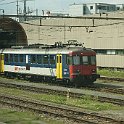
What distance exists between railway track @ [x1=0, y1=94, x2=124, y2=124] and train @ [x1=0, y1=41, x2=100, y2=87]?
7280 mm

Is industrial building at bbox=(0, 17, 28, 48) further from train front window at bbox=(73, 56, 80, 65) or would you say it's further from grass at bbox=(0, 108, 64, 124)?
grass at bbox=(0, 108, 64, 124)

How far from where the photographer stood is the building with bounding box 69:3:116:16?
11171cm

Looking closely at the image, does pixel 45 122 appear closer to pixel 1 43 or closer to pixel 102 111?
pixel 102 111

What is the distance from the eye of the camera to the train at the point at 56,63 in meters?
28.0

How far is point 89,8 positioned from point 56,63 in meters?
94.7

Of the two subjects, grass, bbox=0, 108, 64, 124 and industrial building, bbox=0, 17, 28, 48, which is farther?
industrial building, bbox=0, 17, 28, 48

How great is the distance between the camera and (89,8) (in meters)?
122

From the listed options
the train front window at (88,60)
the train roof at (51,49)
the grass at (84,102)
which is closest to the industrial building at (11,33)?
the train roof at (51,49)

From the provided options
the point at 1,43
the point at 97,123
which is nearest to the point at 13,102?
the point at 97,123

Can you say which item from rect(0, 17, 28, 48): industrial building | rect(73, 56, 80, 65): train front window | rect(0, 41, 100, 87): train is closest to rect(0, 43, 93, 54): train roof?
rect(0, 41, 100, 87): train

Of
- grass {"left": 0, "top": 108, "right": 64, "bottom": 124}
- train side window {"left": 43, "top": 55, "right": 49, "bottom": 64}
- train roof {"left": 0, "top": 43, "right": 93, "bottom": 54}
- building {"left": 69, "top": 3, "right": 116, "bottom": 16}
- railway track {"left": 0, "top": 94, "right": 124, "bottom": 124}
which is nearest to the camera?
railway track {"left": 0, "top": 94, "right": 124, "bottom": 124}

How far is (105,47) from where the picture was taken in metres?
45.8

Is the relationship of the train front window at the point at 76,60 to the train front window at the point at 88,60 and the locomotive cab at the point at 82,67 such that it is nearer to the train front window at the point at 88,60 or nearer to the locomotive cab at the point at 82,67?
the locomotive cab at the point at 82,67

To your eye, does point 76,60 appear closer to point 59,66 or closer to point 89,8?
point 59,66
